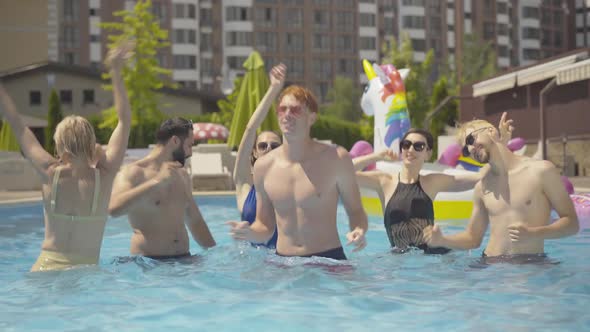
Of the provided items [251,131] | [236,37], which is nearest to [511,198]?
[251,131]

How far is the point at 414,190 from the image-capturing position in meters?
6.40

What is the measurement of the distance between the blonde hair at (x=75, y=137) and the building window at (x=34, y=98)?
42.3 metres

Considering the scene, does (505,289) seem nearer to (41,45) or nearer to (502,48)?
(41,45)

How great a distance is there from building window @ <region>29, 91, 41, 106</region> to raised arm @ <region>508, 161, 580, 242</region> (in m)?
43.3

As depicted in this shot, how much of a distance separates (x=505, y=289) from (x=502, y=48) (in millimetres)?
83135

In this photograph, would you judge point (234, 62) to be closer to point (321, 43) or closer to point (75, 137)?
point (321, 43)

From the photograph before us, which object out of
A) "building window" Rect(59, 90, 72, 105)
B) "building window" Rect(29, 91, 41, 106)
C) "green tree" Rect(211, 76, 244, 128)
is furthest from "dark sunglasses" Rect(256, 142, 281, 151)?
"building window" Rect(59, 90, 72, 105)

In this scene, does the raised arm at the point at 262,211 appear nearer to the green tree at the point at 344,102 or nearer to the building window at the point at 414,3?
the green tree at the point at 344,102

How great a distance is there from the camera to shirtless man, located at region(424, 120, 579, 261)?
5133 millimetres

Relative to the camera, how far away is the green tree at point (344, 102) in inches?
2704

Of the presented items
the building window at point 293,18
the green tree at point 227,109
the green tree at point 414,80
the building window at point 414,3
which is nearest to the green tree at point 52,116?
the green tree at point 227,109

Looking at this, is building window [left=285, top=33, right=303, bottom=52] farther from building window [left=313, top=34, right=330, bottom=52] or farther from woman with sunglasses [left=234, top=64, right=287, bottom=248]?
woman with sunglasses [left=234, top=64, right=287, bottom=248]

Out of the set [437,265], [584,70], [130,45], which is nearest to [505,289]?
[437,265]

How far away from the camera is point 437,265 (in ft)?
20.8
